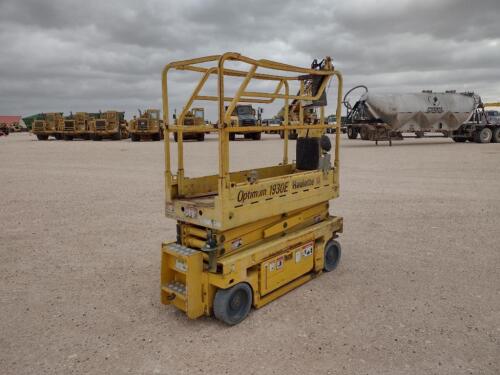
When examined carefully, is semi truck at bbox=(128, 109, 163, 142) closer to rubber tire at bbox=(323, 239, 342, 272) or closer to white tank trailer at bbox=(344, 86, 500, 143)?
white tank trailer at bbox=(344, 86, 500, 143)

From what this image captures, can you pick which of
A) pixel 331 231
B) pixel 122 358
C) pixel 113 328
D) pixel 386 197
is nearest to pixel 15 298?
pixel 113 328

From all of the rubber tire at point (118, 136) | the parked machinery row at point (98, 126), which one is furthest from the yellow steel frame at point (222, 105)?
the rubber tire at point (118, 136)

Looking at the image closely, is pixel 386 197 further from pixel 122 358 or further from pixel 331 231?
pixel 122 358

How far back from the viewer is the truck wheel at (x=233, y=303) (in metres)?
3.58

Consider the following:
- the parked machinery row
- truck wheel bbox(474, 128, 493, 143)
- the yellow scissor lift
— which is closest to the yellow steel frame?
the yellow scissor lift

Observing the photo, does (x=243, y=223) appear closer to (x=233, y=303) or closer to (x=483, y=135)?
(x=233, y=303)

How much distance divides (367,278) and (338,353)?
1672 millimetres

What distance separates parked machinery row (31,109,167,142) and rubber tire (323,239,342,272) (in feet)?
87.3

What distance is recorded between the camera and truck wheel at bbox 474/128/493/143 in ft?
79.4

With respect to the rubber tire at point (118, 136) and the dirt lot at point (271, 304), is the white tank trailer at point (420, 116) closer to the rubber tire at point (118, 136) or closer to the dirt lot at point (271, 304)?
the dirt lot at point (271, 304)

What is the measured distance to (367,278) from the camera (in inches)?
182

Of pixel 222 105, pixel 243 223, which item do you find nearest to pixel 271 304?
pixel 243 223

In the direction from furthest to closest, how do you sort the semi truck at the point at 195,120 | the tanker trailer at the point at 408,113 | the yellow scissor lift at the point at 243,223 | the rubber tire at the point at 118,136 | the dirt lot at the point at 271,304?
the rubber tire at the point at 118,136, the semi truck at the point at 195,120, the tanker trailer at the point at 408,113, the yellow scissor lift at the point at 243,223, the dirt lot at the point at 271,304

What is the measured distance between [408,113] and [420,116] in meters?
0.91
